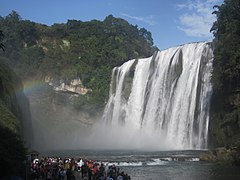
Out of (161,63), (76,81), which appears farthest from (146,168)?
(76,81)

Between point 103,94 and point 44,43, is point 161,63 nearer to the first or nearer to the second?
point 103,94

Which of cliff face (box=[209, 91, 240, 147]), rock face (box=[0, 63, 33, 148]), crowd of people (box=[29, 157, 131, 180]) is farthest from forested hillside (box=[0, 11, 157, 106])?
crowd of people (box=[29, 157, 131, 180])

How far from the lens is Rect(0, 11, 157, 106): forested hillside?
73.0 metres

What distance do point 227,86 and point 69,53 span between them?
43462 millimetres

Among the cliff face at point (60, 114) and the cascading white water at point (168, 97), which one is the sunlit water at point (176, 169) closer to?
the cascading white water at point (168, 97)

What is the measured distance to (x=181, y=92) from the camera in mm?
49219

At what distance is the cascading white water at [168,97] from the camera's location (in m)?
45.7

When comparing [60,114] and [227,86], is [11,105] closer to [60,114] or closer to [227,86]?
[227,86]

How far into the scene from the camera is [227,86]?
131ft

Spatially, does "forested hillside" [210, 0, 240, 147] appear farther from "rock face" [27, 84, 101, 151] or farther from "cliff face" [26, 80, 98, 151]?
"cliff face" [26, 80, 98, 151]

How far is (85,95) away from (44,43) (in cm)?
1643

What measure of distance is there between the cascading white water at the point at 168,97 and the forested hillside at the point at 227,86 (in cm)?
278

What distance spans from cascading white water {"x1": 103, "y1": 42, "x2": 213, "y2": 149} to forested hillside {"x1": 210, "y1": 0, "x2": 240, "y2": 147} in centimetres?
278

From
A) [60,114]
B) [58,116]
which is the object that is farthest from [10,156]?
[60,114]
